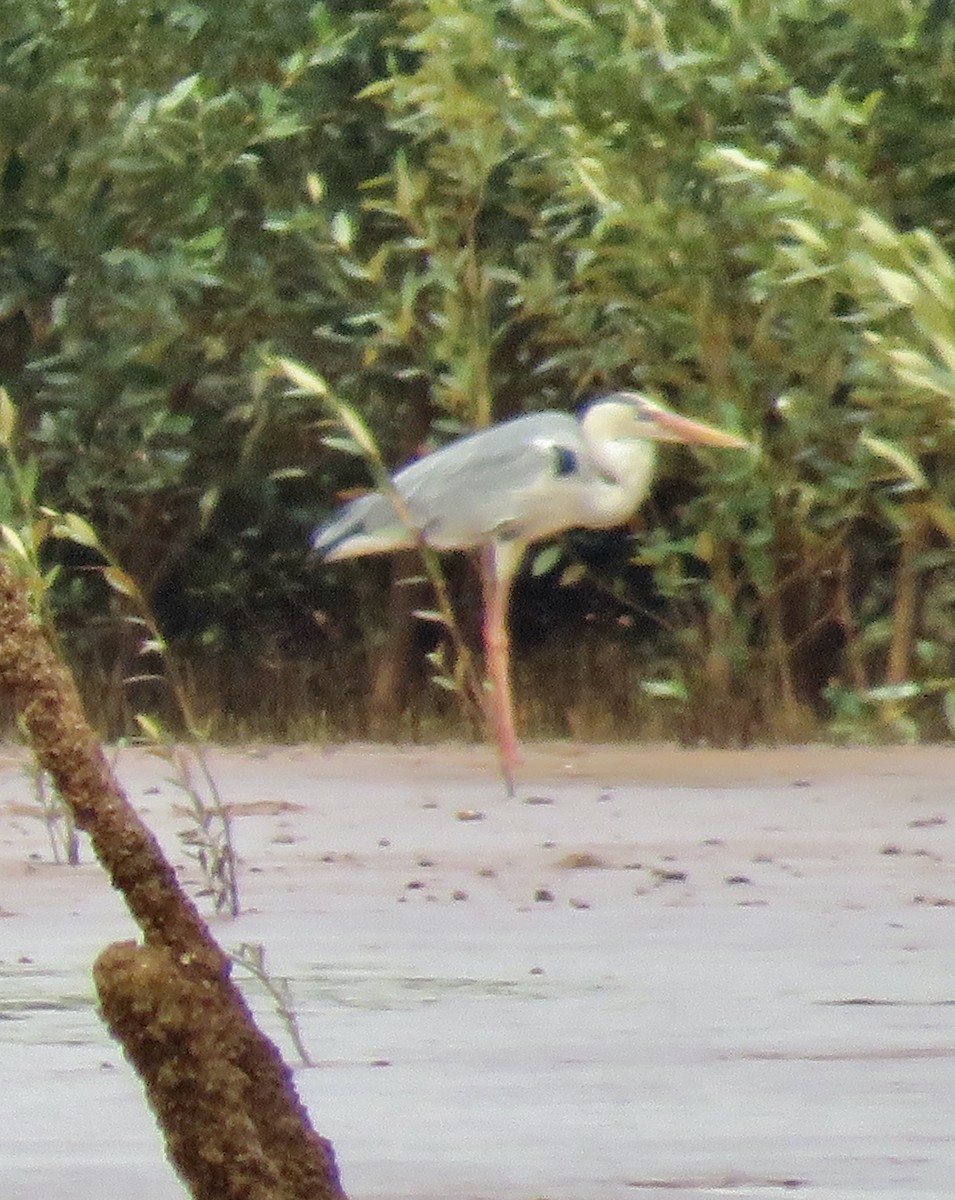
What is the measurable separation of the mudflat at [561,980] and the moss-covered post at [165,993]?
1.53 metres

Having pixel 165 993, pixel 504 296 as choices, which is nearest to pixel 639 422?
pixel 504 296

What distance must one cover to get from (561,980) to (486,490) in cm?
518

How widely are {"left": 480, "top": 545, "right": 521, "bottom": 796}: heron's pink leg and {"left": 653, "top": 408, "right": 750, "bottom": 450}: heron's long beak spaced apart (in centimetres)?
69

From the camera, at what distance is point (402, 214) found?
11.0 metres

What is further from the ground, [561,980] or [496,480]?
[496,480]

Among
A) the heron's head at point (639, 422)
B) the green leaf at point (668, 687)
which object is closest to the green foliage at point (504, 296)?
the green leaf at point (668, 687)

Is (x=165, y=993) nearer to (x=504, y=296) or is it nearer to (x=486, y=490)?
(x=486, y=490)

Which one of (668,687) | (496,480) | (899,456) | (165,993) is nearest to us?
(165,993)

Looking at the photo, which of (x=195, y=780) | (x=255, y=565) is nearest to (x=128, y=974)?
(x=195, y=780)

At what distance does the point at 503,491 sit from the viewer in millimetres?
10820

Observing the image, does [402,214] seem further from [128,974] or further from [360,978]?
[128,974]

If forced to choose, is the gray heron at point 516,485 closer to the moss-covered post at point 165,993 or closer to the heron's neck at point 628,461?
the heron's neck at point 628,461

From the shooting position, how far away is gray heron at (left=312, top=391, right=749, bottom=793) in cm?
1070

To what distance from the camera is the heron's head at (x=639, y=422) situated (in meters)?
10.7
